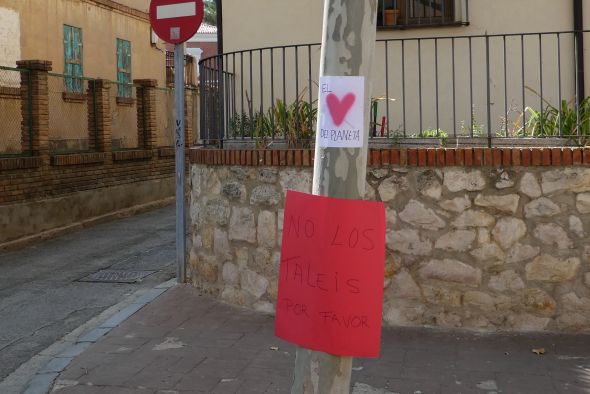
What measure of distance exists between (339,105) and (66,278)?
24.5ft

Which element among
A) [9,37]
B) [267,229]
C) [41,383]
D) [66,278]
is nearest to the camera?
[41,383]

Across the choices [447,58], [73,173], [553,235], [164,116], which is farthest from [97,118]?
[553,235]

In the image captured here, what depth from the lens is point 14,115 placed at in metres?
14.2

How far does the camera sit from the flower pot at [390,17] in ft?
31.5

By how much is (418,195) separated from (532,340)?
1.38 m

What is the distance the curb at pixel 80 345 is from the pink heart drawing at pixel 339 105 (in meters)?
3.20

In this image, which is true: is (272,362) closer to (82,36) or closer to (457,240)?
(457,240)

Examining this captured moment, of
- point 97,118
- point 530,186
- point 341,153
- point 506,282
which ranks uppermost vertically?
point 97,118

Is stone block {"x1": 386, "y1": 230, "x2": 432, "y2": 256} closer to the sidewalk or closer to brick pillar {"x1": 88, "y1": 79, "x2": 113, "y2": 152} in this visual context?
the sidewalk

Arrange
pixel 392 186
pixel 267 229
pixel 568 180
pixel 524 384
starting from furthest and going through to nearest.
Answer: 1. pixel 267 229
2. pixel 392 186
3. pixel 568 180
4. pixel 524 384

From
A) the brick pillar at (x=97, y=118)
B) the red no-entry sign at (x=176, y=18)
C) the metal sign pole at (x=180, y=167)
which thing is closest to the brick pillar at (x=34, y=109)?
the brick pillar at (x=97, y=118)

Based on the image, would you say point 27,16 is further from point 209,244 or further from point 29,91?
point 209,244

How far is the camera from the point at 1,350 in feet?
22.6

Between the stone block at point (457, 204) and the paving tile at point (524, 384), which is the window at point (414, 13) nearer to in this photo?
the stone block at point (457, 204)
